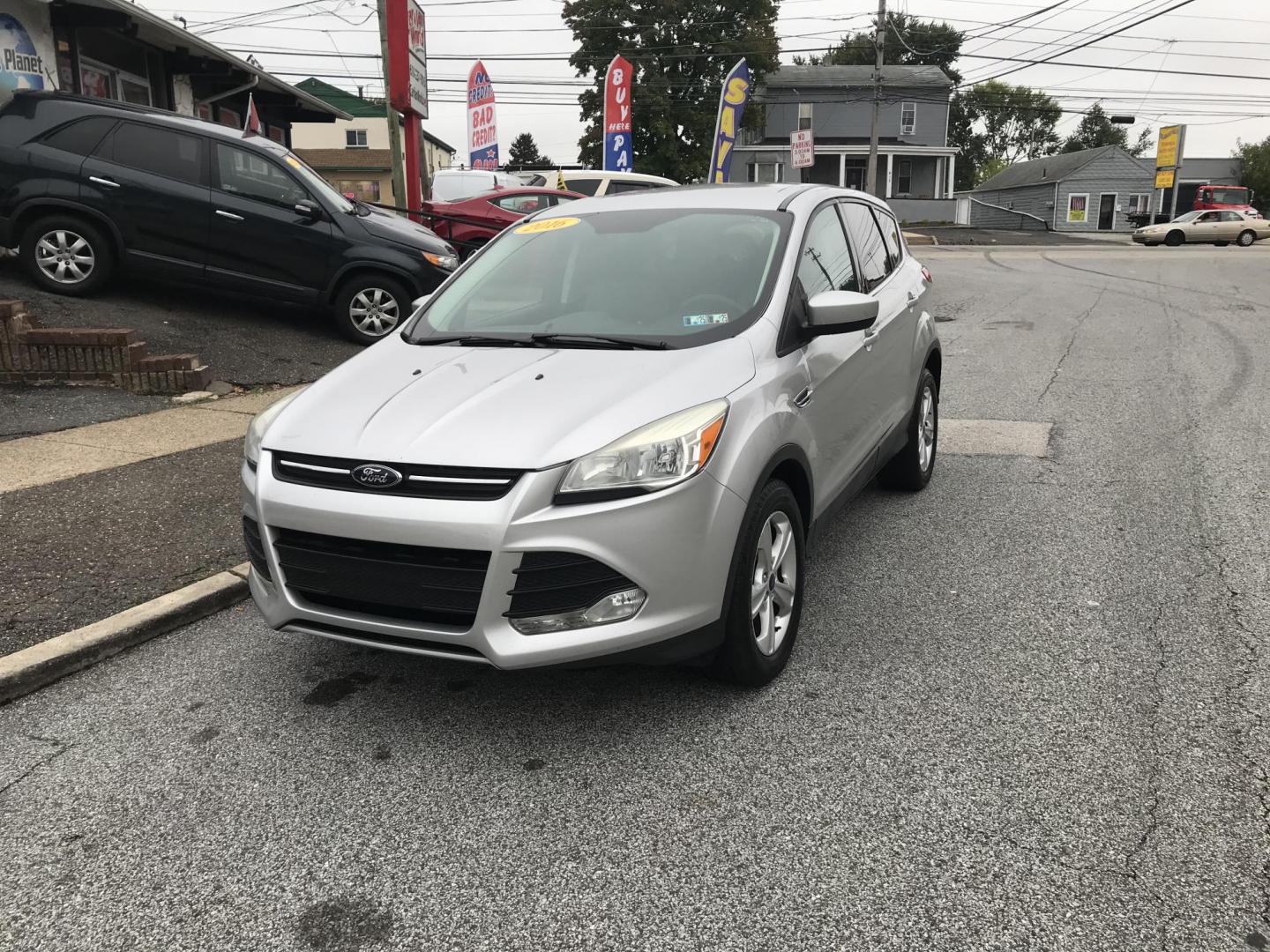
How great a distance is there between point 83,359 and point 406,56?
21.8 feet

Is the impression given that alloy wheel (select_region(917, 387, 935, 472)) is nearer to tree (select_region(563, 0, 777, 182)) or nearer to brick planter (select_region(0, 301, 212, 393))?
brick planter (select_region(0, 301, 212, 393))

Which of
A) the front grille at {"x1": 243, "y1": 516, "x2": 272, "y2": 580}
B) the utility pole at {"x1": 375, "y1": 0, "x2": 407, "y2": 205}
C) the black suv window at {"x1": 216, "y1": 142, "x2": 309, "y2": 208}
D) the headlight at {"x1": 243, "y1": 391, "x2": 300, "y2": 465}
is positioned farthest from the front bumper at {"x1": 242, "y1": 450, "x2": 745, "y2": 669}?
the utility pole at {"x1": 375, "y1": 0, "x2": 407, "y2": 205}

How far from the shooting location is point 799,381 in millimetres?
3703

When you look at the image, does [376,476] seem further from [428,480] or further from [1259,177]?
[1259,177]

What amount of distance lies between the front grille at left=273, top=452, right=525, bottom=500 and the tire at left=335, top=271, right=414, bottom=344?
23.6ft

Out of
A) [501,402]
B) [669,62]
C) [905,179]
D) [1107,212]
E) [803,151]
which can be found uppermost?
[669,62]

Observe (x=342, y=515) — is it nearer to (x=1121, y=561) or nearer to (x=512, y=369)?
Result: (x=512, y=369)

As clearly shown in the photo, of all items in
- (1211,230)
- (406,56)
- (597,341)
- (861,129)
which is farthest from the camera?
(861,129)

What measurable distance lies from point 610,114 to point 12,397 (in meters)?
20.9

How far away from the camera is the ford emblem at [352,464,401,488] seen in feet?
9.62

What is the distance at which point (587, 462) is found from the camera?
2900 mm

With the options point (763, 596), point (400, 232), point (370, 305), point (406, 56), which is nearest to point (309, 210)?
point (400, 232)

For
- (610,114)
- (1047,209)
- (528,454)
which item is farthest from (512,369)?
(1047,209)

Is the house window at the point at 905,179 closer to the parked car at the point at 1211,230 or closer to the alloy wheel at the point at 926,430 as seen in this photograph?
the parked car at the point at 1211,230
